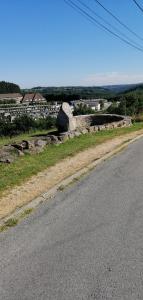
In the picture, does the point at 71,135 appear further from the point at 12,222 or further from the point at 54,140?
the point at 12,222

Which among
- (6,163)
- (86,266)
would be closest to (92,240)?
(86,266)

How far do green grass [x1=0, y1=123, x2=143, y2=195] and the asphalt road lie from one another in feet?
4.85

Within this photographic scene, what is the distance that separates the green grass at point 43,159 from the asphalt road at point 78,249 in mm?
1478

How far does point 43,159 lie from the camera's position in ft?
41.4

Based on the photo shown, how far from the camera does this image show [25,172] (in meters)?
10.7

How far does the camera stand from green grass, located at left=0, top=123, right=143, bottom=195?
10.1 metres

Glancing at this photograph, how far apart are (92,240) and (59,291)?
1.54 m

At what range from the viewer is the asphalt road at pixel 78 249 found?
15.5ft

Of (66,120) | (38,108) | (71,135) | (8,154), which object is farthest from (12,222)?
(38,108)

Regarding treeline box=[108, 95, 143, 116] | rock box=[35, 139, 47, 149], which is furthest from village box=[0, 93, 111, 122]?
rock box=[35, 139, 47, 149]

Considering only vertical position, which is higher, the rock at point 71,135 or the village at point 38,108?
the rock at point 71,135

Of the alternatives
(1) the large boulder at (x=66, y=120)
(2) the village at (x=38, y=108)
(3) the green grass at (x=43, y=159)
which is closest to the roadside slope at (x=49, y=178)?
(3) the green grass at (x=43, y=159)

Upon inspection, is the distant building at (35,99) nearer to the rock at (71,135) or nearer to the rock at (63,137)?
the rock at (71,135)

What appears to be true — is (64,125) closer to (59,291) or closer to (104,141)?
(104,141)
